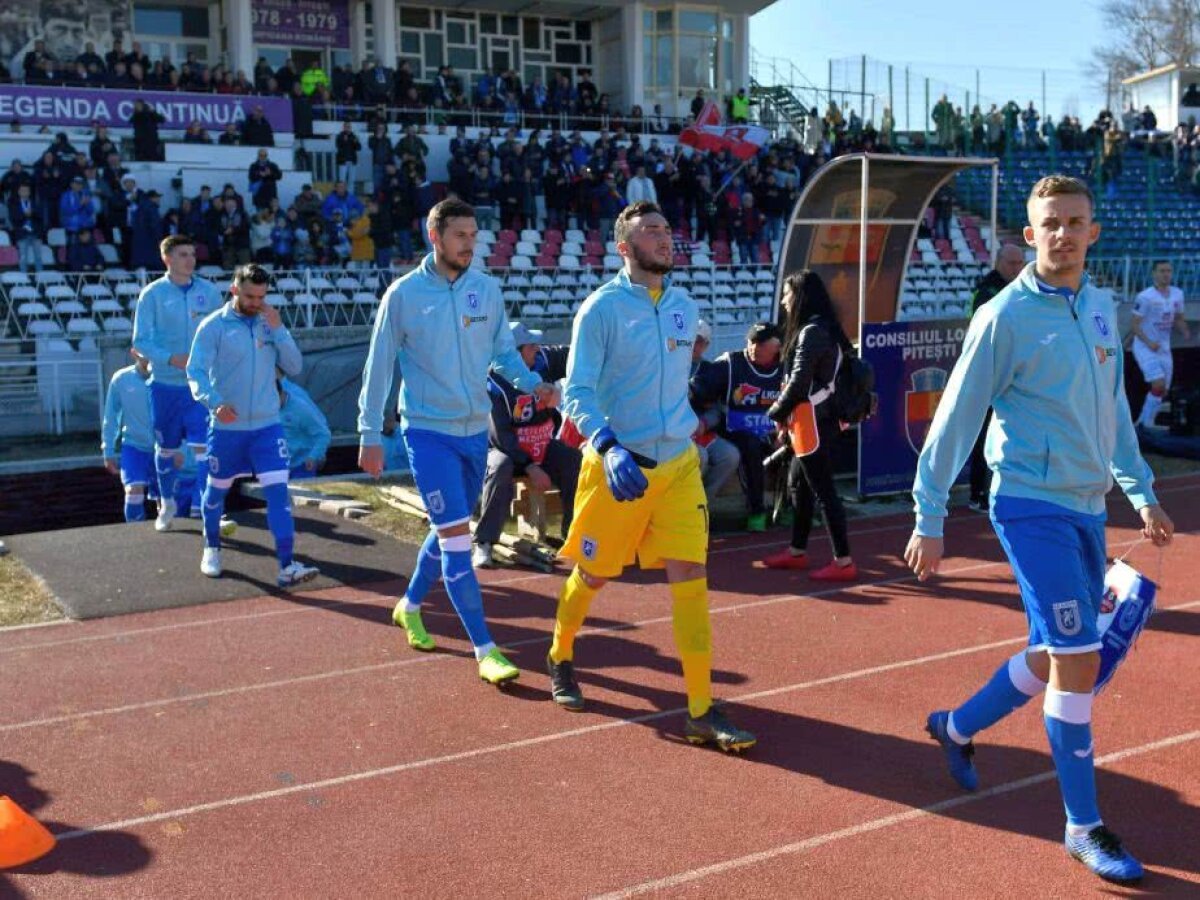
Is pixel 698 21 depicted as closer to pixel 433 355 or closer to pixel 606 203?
pixel 606 203

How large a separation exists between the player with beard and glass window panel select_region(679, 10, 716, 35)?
106 ft

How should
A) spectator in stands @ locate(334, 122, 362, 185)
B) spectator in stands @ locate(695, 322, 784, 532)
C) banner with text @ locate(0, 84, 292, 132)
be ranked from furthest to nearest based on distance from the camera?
spectator in stands @ locate(334, 122, 362, 185) → banner with text @ locate(0, 84, 292, 132) → spectator in stands @ locate(695, 322, 784, 532)

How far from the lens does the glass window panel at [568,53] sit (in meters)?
36.1

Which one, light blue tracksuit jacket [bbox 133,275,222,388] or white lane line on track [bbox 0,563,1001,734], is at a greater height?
light blue tracksuit jacket [bbox 133,275,222,388]

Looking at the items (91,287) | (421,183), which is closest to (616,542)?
(91,287)

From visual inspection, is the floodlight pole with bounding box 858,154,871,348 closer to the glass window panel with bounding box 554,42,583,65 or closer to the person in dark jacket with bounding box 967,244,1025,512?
the person in dark jacket with bounding box 967,244,1025,512

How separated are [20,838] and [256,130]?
20249mm

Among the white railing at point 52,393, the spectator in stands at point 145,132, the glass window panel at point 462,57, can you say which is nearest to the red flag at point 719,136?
the glass window panel at point 462,57

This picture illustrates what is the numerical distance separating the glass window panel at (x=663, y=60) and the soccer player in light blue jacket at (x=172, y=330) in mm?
27658

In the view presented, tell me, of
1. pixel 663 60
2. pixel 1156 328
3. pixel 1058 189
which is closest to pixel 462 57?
pixel 663 60

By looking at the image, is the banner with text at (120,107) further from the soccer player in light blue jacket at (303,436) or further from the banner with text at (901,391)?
the banner with text at (901,391)

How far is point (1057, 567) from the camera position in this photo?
4.09 metres

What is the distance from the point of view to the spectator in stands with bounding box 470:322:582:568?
30.4ft

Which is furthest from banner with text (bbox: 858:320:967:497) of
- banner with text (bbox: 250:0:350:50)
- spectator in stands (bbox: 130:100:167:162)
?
banner with text (bbox: 250:0:350:50)
